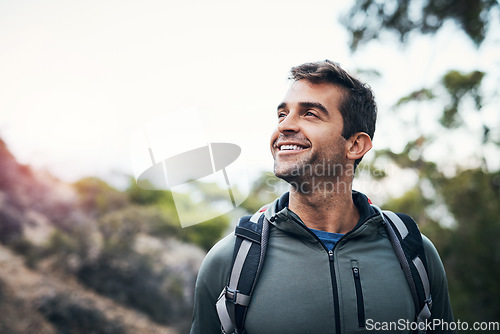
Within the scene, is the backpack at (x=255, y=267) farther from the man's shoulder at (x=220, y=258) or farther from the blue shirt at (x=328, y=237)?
the blue shirt at (x=328, y=237)

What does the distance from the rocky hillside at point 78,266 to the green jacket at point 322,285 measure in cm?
754

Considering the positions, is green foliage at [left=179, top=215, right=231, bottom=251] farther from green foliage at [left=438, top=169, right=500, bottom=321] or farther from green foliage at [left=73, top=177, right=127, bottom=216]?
green foliage at [left=438, top=169, right=500, bottom=321]

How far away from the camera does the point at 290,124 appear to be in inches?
71.8

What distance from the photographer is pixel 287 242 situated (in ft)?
5.57

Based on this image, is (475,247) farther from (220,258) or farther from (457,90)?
(220,258)

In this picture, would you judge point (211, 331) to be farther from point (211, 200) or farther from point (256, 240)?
point (211, 200)

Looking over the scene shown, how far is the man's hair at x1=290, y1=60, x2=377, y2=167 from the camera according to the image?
191 centimetres

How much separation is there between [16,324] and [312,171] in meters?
8.07

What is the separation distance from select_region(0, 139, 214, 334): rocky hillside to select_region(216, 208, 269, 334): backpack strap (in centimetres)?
758

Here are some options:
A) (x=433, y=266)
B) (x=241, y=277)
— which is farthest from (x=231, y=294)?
(x=433, y=266)

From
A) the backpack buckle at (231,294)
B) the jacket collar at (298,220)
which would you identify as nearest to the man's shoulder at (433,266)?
the jacket collar at (298,220)

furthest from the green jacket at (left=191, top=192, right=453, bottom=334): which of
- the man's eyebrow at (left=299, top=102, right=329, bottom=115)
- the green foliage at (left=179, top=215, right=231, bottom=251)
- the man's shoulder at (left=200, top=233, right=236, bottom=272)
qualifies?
the green foliage at (left=179, top=215, right=231, bottom=251)

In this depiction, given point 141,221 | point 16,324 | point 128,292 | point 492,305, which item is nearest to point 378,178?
point 492,305

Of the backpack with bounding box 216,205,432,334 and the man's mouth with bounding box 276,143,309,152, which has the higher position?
the man's mouth with bounding box 276,143,309,152
